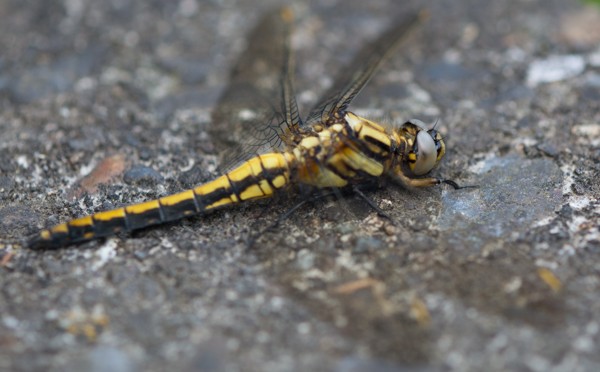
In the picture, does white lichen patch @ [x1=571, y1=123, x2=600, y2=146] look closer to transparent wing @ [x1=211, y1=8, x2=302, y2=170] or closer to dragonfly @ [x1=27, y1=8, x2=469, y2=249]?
dragonfly @ [x1=27, y1=8, x2=469, y2=249]

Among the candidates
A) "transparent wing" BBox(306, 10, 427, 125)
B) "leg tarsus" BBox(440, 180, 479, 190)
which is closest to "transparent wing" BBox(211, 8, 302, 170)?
"transparent wing" BBox(306, 10, 427, 125)

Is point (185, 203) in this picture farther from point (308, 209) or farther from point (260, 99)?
point (260, 99)

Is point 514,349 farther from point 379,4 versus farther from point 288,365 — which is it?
point 379,4

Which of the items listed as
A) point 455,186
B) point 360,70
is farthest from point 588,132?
point 360,70

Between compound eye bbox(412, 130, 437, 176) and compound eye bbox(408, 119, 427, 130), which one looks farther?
compound eye bbox(408, 119, 427, 130)

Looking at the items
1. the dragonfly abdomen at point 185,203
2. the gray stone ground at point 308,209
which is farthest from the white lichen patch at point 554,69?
the dragonfly abdomen at point 185,203

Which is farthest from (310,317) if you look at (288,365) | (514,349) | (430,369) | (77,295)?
(77,295)

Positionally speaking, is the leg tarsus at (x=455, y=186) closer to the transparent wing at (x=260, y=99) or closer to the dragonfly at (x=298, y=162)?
the dragonfly at (x=298, y=162)

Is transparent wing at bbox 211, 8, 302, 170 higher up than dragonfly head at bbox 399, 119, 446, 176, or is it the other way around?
transparent wing at bbox 211, 8, 302, 170
